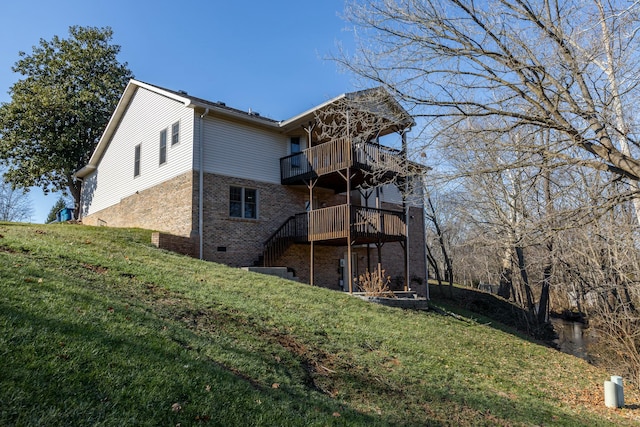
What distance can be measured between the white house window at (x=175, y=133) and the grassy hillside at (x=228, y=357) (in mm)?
5581

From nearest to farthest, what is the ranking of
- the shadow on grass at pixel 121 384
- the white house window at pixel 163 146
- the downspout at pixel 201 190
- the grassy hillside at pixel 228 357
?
1. the shadow on grass at pixel 121 384
2. the grassy hillside at pixel 228 357
3. the downspout at pixel 201 190
4. the white house window at pixel 163 146

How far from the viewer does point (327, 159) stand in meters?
16.5

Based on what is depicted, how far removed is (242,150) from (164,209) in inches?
144

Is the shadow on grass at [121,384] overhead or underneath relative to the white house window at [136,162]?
underneath

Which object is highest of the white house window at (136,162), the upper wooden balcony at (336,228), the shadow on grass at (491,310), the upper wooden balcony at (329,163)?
the white house window at (136,162)

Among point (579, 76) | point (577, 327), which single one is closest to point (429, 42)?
point (579, 76)

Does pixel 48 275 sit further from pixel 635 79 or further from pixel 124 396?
pixel 635 79

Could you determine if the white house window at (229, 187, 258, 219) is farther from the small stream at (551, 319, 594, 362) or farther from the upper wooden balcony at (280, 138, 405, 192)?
the small stream at (551, 319, 594, 362)

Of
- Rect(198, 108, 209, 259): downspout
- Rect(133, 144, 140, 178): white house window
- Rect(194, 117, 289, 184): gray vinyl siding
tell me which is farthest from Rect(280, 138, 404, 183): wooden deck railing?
Rect(133, 144, 140, 178): white house window

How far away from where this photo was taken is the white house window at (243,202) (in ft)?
53.6

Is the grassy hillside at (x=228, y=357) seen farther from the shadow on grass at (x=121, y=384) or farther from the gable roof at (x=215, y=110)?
the gable roof at (x=215, y=110)

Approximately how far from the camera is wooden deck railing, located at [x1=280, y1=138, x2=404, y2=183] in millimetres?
15773

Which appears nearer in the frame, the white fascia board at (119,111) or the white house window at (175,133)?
the white house window at (175,133)

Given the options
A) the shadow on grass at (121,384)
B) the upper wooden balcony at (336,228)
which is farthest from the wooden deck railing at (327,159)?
the shadow on grass at (121,384)
